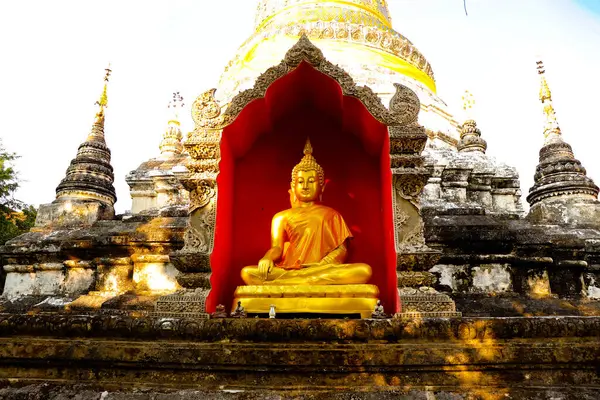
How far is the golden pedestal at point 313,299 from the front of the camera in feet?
12.4

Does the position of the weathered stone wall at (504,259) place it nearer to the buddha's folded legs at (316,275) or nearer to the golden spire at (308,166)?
the buddha's folded legs at (316,275)

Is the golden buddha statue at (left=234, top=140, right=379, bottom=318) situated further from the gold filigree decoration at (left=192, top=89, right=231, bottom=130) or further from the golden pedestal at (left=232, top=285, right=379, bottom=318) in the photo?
the gold filigree decoration at (left=192, top=89, right=231, bottom=130)

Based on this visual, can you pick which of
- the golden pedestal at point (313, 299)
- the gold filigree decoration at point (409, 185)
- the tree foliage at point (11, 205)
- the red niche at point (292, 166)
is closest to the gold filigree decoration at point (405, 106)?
the red niche at point (292, 166)

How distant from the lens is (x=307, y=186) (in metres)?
4.71

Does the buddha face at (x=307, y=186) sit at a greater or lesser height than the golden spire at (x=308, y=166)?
lesser

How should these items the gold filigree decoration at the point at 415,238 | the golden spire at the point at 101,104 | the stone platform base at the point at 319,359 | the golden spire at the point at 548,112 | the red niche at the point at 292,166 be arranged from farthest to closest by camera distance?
the golden spire at the point at 101,104, the golden spire at the point at 548,112, the red niche at the point at 292,166, the gold filigree decoration at the point at 415,238, the stone platform base at the point at 319,359

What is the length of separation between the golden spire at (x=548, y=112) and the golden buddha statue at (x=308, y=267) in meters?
4.59

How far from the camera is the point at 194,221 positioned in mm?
3734

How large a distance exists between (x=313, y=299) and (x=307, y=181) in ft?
4.41

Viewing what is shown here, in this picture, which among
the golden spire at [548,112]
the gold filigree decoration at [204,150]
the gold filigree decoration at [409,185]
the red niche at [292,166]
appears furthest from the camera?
the golden spire at [548,112]

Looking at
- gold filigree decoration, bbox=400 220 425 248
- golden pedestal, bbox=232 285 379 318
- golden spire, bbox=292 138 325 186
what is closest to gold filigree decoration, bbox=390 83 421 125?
gold filigree decoration, bbox=400 220 425 248

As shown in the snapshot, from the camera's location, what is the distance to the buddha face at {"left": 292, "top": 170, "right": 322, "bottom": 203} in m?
4.70

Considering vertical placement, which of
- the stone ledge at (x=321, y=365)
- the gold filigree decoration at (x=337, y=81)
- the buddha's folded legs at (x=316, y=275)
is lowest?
the stone ledge at (x=321, y=365)

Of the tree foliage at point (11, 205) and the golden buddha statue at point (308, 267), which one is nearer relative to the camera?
the golden buddha statue at point (308, 267)
